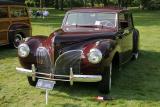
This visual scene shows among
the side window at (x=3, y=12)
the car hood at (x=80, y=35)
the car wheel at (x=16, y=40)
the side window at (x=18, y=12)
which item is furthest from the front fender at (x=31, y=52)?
the side window at (x=18, y=12)

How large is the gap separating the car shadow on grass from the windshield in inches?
51.9

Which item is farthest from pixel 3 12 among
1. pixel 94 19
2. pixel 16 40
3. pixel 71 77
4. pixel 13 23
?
pixel 71 77

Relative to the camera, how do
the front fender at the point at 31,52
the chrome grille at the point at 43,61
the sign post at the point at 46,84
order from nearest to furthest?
the sign post at the point at 46,84 < the chrome grille at the point at 43,61 < the front fender at the point at 31,52

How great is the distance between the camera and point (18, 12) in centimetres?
1311

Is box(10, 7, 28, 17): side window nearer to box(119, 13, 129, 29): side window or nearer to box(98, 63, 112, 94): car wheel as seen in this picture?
box(119, 13, 129, 29): side window

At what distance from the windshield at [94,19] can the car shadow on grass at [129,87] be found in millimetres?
1319

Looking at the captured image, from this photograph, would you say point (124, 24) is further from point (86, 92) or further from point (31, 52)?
point (31, 52)

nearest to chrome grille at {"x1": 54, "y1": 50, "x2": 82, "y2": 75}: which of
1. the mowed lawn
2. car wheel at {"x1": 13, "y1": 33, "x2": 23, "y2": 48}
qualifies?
the mowed lawn

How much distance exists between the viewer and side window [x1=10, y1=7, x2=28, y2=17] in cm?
1272

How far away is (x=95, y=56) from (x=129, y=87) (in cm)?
149

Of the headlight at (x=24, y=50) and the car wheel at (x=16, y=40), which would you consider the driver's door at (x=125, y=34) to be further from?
the car wheel at (x=16, y=40)

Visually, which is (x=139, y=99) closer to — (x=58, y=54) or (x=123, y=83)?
(x=123, y=83)

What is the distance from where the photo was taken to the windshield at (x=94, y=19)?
8.20 m

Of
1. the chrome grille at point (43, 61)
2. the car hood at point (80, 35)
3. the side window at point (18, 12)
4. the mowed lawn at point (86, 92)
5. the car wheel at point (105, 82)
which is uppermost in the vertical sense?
the side window at point (18, 12)
